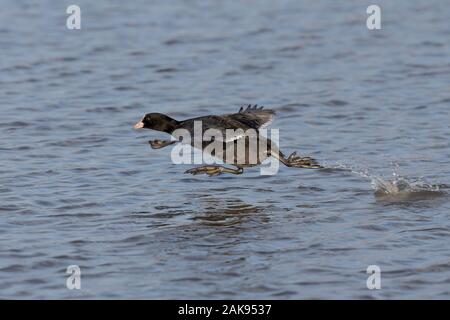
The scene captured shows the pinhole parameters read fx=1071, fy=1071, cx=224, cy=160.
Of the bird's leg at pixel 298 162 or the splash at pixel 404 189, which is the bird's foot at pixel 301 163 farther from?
the splash at pixel 404 189

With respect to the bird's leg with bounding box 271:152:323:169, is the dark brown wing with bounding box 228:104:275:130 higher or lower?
higher

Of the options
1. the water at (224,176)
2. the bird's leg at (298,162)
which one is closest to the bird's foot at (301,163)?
the bird's leg at (298,162)

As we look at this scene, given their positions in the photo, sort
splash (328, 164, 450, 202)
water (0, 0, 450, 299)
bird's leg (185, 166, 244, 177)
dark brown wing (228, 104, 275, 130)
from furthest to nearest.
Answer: bird's leg (185, 166, 244, 177), dark brown wing (228, 104, 275, 130), splash (328, 164, 450, 202), water (0, 0, 450, 299)

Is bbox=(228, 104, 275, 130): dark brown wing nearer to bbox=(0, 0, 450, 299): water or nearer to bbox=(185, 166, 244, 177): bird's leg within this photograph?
bbox=(185, 166, 244, 177): bird's leg

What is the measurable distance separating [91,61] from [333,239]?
856 centimetres

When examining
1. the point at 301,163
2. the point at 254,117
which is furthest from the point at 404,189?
the point at 254,117

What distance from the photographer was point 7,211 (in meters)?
9.74

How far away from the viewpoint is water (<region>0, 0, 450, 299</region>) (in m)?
8.20

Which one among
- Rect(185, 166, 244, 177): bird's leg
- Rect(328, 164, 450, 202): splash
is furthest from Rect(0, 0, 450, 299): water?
Rect(185, 166, 244, 177): bird's leg

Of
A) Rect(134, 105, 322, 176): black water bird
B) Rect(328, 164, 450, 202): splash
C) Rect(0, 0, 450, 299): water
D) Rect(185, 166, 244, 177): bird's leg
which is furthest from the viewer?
Rect(185, 166, 244, 177): bird's leg

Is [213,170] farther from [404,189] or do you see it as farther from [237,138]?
[404,189]
